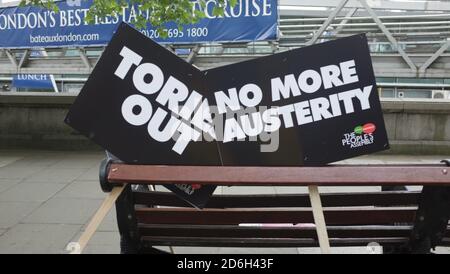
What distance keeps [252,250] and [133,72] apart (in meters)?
2.09

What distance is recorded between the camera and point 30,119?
28.7 feet

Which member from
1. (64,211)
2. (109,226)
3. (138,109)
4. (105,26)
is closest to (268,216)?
(138,109)

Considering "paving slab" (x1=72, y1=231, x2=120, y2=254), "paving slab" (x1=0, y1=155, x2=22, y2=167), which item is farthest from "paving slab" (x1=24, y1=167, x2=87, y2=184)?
"paving slab" (x1=72, y1=231, x2=120, y2=254)

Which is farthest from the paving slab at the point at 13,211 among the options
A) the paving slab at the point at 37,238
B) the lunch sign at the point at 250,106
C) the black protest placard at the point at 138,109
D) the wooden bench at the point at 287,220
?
the lunch sign at the point at 250,106

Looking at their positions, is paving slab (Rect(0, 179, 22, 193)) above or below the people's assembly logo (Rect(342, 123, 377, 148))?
below

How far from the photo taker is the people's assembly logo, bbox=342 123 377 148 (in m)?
2.65

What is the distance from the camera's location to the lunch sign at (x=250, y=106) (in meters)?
2.52

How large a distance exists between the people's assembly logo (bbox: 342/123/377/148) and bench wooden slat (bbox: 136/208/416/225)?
0.41 metres

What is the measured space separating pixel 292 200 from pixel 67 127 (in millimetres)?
6825

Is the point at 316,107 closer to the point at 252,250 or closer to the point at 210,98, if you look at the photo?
the point at 210,98

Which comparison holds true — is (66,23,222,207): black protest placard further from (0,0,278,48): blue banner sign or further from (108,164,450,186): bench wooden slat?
(0,0,278,48): blue banner sign

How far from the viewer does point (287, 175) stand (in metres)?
2.33

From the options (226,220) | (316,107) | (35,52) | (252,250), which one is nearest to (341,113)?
(316,107)

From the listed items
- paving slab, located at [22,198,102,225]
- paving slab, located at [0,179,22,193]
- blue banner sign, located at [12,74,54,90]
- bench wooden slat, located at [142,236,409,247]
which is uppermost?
bench wooden slat, located at [142,236,409,247]
